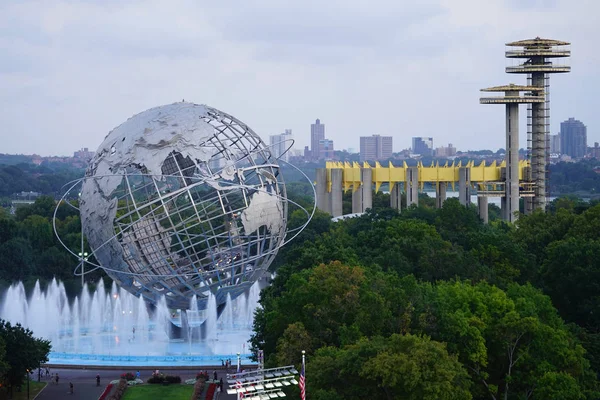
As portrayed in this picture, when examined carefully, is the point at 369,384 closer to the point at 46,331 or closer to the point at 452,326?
the point at 452,326

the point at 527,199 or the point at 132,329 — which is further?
the point at 527,199

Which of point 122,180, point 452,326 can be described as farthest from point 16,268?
point 452,326

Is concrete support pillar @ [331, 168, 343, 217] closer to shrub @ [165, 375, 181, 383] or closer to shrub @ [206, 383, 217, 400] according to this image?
shrub @ [165, 375, 181, 383]

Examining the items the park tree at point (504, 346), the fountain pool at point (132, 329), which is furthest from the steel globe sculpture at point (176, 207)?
the park tree at point (504, 346)

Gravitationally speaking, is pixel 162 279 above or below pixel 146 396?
above

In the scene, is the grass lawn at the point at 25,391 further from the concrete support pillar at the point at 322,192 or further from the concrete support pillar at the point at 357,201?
the concrete support pillar at the point at 357,201

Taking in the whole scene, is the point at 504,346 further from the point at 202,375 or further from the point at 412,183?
the point at 412,183

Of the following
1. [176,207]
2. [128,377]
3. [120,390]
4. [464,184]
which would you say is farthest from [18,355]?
[464,184]
